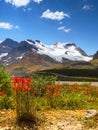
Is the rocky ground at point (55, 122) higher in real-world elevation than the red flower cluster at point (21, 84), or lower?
lower

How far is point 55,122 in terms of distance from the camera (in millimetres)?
12930

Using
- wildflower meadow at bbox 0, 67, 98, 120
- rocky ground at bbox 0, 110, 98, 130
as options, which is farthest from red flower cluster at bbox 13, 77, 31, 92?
rocky ground at bbox 0, 110, 98, 130

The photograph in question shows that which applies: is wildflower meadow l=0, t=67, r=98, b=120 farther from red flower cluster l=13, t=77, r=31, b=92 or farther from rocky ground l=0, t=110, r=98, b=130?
rocky ground l=0, t=110, r=98, b=130

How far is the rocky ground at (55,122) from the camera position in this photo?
12.3m

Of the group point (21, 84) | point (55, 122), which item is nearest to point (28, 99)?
point (21, 84)

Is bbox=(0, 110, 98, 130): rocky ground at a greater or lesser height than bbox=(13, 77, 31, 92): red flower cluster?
lesser

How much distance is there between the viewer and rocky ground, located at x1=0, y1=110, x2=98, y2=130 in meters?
12.3

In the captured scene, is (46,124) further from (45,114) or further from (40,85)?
(40,85)

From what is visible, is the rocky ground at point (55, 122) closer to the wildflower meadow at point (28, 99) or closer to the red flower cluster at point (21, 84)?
the wildflower meadow at point (28, 99)

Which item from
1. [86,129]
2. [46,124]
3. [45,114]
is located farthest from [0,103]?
[86,129]

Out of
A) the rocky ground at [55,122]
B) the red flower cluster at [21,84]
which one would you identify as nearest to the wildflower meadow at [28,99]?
the red flower cluster at [21,84]

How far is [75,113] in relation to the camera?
1455cm

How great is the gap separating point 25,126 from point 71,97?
6.71 m

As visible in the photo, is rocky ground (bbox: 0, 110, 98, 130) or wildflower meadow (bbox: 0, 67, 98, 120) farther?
wildflower meadow (bbox: 0, 67, 98, 120)
